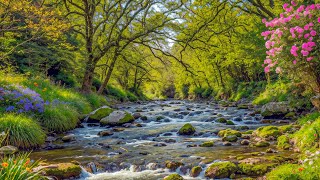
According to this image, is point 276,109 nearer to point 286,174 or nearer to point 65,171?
point 286,174

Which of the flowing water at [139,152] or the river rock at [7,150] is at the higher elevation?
the river rock at [7,150]

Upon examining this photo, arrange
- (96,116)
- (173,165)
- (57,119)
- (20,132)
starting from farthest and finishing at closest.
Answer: (96,116) < (57,119) < (20,132) < (173,165)

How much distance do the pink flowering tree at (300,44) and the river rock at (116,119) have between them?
7.56m

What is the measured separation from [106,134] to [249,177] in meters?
6.52

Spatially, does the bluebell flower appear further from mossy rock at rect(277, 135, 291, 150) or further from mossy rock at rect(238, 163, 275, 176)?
mossy rock at rect(277, 135, 291, 150)

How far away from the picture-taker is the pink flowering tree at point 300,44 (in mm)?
7621

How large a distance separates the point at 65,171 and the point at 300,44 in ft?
22.9

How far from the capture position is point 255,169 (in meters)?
5.89

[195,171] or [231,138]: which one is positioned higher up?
[231,138]

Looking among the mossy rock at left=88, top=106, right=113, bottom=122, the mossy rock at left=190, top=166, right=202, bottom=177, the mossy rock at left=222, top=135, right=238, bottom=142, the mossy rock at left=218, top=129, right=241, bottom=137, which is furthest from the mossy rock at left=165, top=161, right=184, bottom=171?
the mossy rock at left=88, top=106, right=113, bottom=122

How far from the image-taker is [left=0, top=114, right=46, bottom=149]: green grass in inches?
316

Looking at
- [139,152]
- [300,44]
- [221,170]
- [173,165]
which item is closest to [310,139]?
[221,170]

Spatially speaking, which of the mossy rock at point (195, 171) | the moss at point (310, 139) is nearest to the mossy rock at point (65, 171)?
the mossy rock at point (195, 171)

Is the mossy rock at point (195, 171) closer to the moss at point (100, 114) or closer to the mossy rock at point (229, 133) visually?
the mossy rock at point (229, 133)
